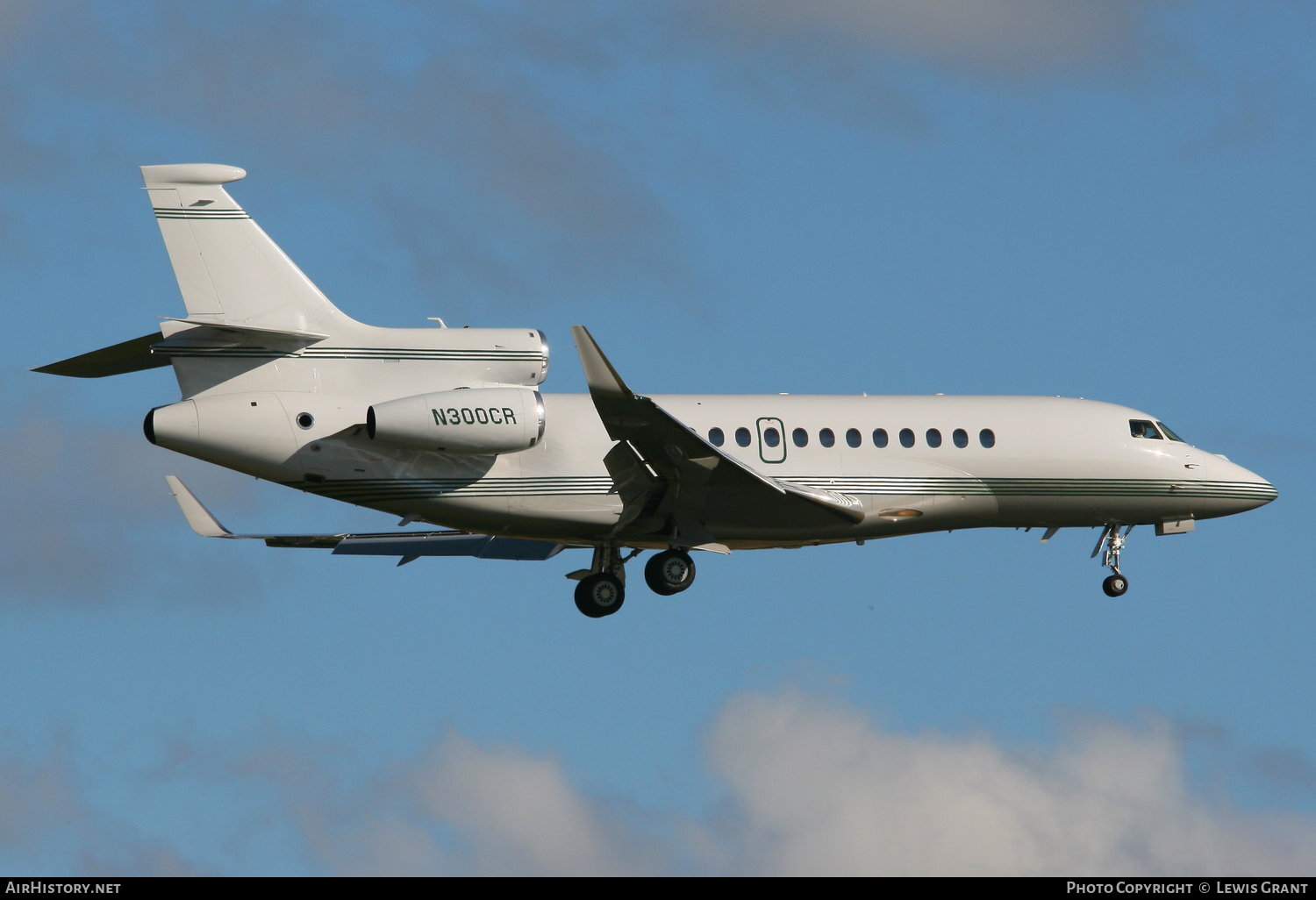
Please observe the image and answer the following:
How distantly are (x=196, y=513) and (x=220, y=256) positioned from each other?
548 cm

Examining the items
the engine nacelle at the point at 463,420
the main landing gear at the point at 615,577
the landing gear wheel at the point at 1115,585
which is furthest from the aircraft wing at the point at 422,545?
the landing gear wheel at the point at 1115,585

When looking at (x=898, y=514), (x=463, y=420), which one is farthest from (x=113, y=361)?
(x=898, y=514)

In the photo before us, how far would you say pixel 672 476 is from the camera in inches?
1155

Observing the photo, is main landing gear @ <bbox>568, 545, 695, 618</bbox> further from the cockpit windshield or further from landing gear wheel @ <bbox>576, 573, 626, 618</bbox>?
the cockpit windshield

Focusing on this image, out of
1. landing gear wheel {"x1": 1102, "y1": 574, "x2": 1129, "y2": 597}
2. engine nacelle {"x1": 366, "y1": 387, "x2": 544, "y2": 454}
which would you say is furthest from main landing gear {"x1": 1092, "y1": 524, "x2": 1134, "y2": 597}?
Result: engine nacelle {"x1": 366, "y1": 387, "x2": 544, "y2": 454}

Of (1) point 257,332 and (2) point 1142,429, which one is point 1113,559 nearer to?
(2) point 1142,429

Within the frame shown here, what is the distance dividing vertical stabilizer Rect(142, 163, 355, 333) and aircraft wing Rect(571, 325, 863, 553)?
5.05 meters

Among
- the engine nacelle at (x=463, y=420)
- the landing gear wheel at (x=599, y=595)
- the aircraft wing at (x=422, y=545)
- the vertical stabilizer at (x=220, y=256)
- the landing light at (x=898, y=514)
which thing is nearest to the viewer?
the engine nacelle at (x=463, y=420)

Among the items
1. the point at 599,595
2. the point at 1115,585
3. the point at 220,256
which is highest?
the point at 220,256

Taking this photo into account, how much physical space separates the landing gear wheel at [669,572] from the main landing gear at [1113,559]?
27.5 feet

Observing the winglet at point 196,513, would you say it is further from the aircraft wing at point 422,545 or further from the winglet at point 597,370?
the winglet at point 597,370

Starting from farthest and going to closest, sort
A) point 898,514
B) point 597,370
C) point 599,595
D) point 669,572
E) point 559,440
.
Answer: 1. point 898,514
2. point 599,595
3. point 669,572
4. point 559,440
5. point 597,370

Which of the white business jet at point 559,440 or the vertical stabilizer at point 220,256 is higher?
the vertical stabilizer at point 220,256

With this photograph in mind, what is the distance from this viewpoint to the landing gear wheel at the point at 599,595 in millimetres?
31250
